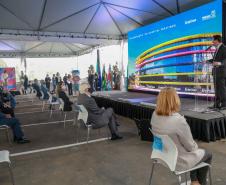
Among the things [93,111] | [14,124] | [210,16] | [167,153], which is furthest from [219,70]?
[14,124]

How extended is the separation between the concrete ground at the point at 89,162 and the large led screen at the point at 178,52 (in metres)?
2.55

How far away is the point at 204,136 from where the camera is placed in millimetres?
3936

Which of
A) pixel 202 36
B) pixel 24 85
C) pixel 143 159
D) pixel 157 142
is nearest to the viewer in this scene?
pixel 157 142

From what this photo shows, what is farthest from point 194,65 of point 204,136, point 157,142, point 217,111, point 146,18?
point 157,142

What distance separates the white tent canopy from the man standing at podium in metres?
3.22

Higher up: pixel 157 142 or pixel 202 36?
pixel 202 36

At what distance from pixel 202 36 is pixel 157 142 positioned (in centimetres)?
486

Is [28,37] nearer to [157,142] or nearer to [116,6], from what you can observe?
[116,6]

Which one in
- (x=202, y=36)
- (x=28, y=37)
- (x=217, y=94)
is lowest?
(x=217, y=94)

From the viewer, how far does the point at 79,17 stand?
895cm

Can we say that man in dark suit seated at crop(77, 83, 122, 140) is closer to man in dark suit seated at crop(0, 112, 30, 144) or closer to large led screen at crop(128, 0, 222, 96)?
man in dark suit seated at crop(0, 112, 30, 144)

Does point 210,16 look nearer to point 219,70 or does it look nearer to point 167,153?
point 219,70

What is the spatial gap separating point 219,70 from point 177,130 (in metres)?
3.15

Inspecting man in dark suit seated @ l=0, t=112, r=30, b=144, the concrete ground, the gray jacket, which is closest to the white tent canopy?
man in dark suit seated @ l=0, t=112, r=30, b=144
